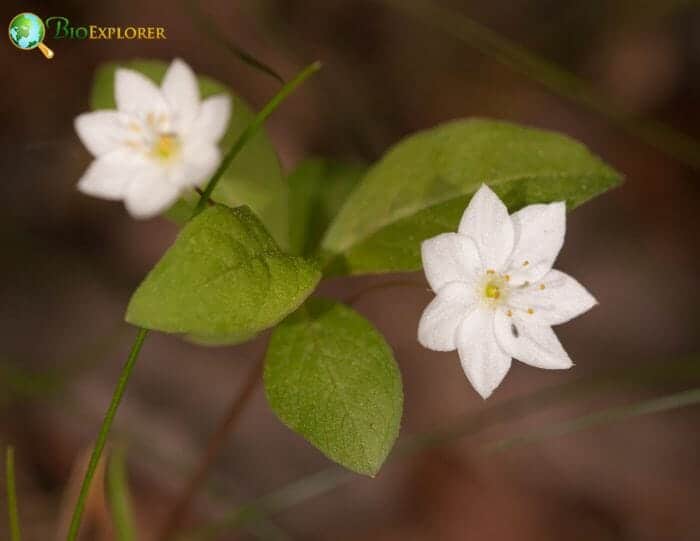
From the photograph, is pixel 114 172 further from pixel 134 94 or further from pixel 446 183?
pixel 446 183

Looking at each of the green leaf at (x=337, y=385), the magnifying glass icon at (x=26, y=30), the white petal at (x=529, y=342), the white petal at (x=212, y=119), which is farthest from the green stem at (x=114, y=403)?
the magnifying glass icon at (x=26, y=30)

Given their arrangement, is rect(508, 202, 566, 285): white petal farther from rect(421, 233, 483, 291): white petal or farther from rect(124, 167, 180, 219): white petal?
rect(124, 167, 180, 219): white petal

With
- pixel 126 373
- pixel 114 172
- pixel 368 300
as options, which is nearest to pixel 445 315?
pixel 126 373

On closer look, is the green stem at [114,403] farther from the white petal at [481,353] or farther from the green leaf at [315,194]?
the green leaf at [315,194]

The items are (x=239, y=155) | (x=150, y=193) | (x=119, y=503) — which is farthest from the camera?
(x=119, y=503)

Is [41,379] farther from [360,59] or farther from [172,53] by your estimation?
[360,59]

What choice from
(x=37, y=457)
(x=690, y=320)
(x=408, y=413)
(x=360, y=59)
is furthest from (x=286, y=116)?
(x=690, y=320)

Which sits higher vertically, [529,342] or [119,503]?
[529,342]
